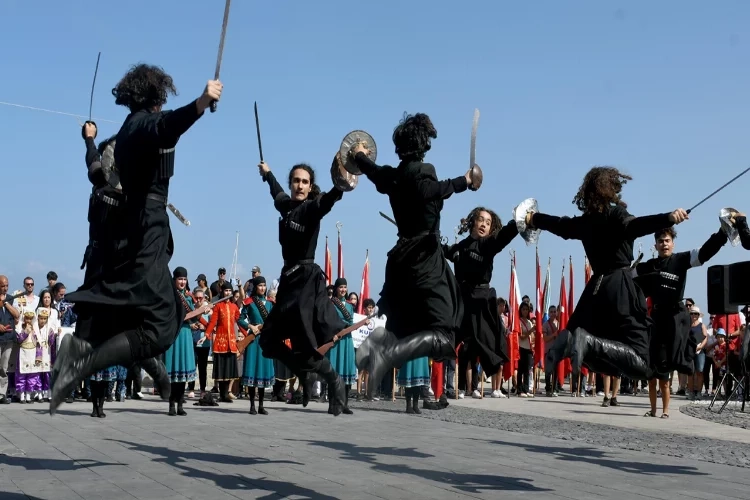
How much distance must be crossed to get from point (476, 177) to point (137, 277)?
293 cm

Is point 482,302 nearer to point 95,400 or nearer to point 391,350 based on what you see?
point 391,350

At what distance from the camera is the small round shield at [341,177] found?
8.18 meters

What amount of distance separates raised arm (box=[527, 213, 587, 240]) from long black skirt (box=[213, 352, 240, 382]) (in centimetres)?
854

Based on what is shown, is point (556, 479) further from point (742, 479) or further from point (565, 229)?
point (565, 229)

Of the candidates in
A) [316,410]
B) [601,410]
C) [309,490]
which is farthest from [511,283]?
[309,490]

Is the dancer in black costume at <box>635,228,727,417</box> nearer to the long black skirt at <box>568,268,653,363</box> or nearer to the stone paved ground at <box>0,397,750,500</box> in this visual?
the stone paved ground at <box>0,397,750,500</box>

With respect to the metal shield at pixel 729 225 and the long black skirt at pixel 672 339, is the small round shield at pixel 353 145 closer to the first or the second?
the metal shield at pixel 729 225

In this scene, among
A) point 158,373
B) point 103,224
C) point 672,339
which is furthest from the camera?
point 672,339

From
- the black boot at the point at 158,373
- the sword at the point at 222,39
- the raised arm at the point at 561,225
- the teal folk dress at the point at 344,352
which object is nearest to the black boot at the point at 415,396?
the teal folk dress at the point at 344,352

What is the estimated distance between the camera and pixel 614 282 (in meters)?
7.70

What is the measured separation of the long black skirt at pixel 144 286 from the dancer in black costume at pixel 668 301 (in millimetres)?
7214

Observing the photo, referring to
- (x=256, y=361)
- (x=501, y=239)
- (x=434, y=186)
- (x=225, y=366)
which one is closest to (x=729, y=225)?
(x=501, y=239)

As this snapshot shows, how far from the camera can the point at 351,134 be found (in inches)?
325

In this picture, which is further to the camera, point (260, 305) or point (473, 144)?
point (260, 305)
